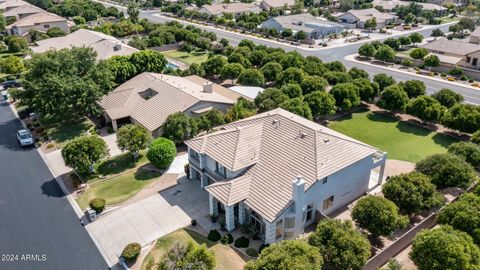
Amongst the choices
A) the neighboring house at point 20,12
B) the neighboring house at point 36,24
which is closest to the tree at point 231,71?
the neighboring house at point 36,24

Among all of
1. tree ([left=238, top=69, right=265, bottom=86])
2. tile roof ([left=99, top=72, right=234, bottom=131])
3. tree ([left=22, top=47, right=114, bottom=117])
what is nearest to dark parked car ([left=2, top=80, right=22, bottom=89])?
tree ([left=22, top=47, right=114, bottom=117])

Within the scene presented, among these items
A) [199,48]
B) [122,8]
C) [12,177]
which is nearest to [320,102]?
[12,177]

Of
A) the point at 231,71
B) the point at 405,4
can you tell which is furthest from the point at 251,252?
the point at 405,4

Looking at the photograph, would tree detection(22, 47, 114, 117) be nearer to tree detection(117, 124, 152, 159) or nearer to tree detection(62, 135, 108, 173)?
tree detection(117, 124, 152, 159)

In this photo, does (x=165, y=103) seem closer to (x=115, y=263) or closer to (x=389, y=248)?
(x=115, y=263)

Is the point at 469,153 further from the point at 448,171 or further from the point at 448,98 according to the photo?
the point at 448,98

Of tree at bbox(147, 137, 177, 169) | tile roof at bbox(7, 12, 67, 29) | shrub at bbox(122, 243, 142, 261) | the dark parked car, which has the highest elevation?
tile roof at bbox(7, 12, 67, 29)

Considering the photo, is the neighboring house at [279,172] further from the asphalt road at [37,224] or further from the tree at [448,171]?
the asphalt road at [37,224]
